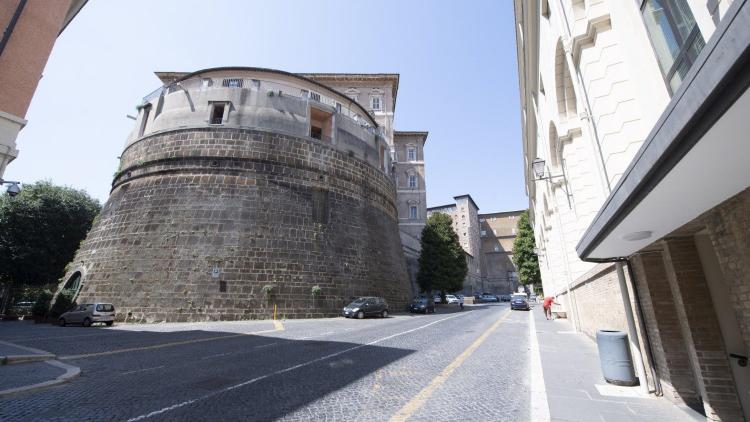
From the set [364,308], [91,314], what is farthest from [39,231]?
[364,308]

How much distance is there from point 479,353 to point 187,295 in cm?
1508

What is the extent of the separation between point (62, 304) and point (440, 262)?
108 ft

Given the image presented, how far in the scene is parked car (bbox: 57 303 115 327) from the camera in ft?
52.0

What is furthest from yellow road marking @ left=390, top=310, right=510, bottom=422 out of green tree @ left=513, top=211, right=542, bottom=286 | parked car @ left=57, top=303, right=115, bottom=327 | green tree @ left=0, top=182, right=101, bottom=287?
green tree @ left=0, top=182, right=101, bottom=287

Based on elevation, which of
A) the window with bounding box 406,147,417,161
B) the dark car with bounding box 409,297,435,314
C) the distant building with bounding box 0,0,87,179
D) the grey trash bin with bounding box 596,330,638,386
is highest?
the window with bounding box 406,147,417,161

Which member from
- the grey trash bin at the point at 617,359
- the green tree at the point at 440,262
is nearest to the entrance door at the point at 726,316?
the grey trash bin at the point at 617,359

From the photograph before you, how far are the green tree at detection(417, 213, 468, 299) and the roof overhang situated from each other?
36805 millimetres

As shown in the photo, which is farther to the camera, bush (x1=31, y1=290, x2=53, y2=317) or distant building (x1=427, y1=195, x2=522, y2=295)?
distant building (x1=427, y1=195, x2=522, y2=295)

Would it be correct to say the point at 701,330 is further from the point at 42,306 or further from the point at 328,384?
the point at 42,306

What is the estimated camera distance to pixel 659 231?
3828 mm

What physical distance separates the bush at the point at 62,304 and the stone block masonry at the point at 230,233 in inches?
29.9

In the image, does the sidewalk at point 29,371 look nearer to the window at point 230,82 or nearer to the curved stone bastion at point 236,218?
the curved stone bastion at point 236,218

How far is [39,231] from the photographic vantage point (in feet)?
94.1

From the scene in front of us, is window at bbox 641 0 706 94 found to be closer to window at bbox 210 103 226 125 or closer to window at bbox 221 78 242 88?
window at bbox 210 103 226 125
